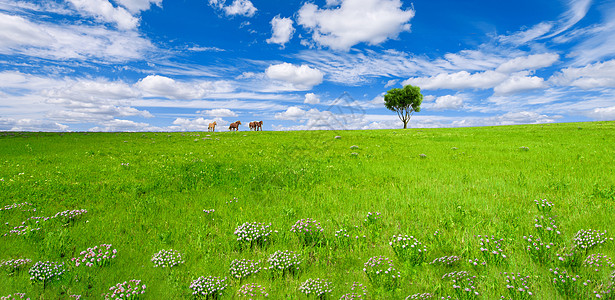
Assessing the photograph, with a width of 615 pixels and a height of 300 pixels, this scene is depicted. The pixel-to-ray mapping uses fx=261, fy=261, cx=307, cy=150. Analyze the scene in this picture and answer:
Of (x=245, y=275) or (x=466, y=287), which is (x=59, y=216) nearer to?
(x=245, y=275)

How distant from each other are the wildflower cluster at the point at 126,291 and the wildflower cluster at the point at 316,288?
2.39 m

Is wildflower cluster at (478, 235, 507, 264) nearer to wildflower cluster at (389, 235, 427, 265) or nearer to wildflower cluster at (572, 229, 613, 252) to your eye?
wildflower cluster at (389, 235, 427, 265)

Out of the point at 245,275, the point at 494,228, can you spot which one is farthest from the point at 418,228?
the point at 245,275

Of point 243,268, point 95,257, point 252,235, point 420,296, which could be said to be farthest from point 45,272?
point 420,296

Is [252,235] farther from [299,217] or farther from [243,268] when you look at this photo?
[299,217]

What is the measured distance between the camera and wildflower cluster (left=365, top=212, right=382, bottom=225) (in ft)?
20.1

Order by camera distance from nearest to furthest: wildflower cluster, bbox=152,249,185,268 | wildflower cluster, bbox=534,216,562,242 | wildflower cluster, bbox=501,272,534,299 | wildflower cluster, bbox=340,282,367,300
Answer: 1. wildflower cluster, bbox=501,272,534,299
2. wildflower cluster, bbox=340,282,367,300
3. wildflower cluster, bbox=152,249,185,268
4. wildflower cluster, bbox=534,216,562,242

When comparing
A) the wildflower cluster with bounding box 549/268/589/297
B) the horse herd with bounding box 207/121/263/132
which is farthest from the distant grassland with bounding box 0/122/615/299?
the horse herd with bounding box 207/121/263/132

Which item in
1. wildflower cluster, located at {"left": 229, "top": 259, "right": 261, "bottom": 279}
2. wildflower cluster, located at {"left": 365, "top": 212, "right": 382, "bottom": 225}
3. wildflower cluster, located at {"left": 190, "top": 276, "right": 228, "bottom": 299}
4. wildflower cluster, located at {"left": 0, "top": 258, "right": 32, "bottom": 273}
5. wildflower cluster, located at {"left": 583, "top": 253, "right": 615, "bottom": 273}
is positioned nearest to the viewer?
wildflower cluster, located at {"left": 190, "top": 276, "right": 228, "bottom": 299}

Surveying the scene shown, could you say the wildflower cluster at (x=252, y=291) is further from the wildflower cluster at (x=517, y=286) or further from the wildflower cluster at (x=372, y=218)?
the wildflower cluster at (x=517, y=286)

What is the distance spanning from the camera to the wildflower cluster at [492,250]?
14.4ft

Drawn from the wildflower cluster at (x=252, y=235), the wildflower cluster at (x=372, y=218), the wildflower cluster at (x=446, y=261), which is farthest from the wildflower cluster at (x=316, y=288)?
the wildflower cluster at (x=372, y=218)

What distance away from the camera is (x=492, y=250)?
179 inches

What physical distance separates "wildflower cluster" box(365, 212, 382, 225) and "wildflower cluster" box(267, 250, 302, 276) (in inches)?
86.9
